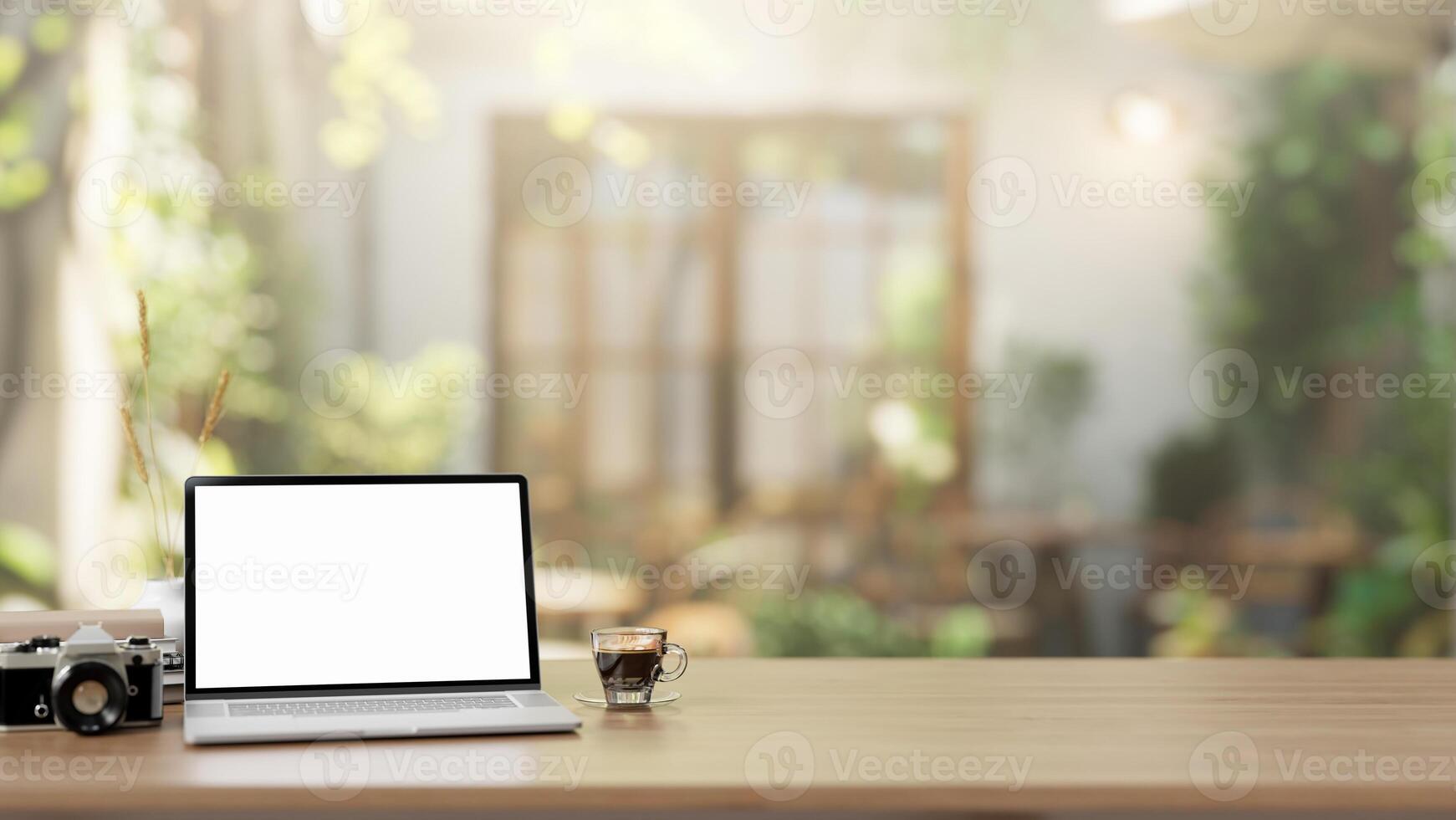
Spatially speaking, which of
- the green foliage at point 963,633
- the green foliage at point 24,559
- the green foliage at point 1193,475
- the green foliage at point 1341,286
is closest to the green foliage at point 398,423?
the green foliage at point 24,559

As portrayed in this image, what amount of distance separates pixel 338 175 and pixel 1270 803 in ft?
11.9

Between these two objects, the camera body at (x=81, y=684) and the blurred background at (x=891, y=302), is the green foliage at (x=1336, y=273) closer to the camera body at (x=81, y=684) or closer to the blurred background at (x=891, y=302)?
the blurred background at (x=891, y=302)

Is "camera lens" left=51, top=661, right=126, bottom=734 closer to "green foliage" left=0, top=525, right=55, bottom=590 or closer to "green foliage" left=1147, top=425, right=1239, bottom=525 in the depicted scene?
"green foliage" left=0, top=525, right=55, bottom=590

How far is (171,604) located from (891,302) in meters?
3.05

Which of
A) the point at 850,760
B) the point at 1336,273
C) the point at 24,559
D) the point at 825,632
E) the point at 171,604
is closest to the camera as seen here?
the point at 850,760

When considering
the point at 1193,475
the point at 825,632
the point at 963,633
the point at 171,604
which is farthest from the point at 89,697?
the point at 1193,475

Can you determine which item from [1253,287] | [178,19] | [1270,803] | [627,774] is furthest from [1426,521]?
[178,19]

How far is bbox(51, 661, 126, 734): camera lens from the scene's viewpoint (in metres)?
1.10

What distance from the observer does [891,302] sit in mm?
4043

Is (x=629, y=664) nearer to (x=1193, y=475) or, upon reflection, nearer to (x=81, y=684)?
(x=81, y=684)

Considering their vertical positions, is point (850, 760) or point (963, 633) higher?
point (850, 760)

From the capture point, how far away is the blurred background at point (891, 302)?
12.9 feet

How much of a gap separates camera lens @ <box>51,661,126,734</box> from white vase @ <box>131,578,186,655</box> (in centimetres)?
15

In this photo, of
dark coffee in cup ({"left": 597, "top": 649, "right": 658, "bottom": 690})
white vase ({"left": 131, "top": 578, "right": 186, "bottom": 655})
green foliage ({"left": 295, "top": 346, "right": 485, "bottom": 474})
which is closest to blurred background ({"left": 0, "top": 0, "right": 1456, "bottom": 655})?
green foliage ({"left": 295, "top": 346, "right": 485, "bottom": 474})
